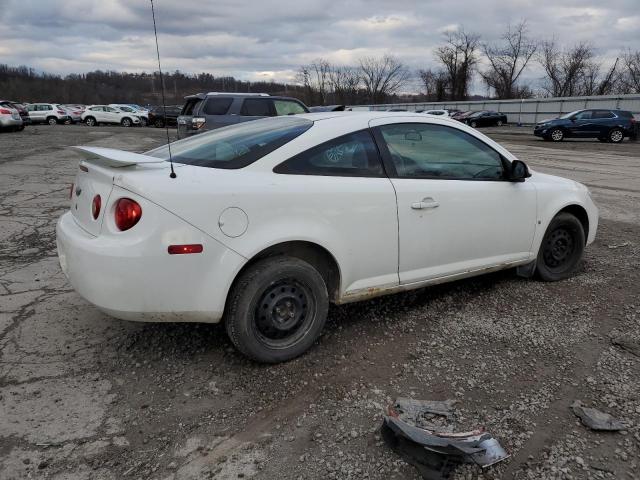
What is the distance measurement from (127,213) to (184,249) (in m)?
0.37

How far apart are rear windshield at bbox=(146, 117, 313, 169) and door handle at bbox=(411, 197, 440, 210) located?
895mm

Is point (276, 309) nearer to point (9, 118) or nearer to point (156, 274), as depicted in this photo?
point (156, 274)

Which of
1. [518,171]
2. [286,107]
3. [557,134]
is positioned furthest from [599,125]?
[518,171]

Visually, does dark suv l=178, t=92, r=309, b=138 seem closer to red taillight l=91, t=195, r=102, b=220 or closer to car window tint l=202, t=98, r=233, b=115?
car window tint l=202, t=98, r=233, b=115

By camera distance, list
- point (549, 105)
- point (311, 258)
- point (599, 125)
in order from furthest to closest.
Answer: point (549, 105) < point (599, 125) < point (311, 258)

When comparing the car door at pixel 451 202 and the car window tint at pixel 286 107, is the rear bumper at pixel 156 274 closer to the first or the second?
the car door at pixel 451 202

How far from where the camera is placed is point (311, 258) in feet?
10.5

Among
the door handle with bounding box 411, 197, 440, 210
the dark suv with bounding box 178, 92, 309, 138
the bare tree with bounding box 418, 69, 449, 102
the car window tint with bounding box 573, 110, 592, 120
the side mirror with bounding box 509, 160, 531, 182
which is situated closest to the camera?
the door handle with bounding box 411, 197, 440, 210

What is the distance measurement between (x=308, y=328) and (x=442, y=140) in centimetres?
177

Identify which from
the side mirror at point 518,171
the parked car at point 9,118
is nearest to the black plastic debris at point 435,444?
the side mirror at point 518,171

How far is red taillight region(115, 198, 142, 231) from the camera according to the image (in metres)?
2.64

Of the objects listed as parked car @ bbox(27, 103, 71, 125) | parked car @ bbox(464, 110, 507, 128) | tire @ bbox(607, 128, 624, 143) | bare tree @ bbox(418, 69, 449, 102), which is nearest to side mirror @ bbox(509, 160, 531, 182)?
tire @ bbox(607, 128, 624, 143)

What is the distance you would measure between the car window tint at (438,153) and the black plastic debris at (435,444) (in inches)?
65.2

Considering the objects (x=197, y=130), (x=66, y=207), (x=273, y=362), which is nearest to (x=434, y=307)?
(x=273, y=362)
